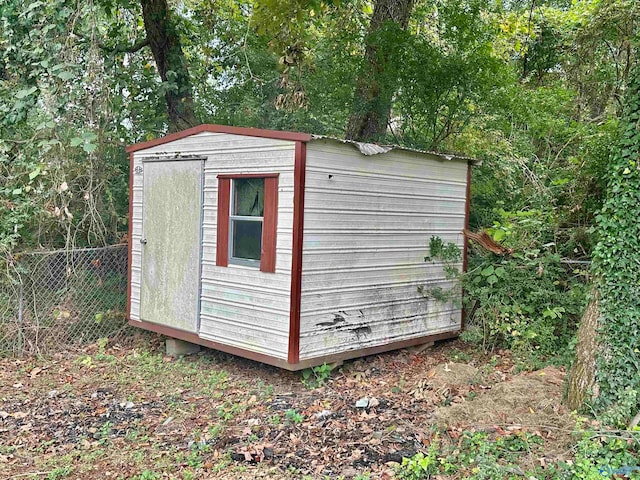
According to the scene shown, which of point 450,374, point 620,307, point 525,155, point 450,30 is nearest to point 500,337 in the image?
point 450,374

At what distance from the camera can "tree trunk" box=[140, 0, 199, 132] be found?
9656 mm

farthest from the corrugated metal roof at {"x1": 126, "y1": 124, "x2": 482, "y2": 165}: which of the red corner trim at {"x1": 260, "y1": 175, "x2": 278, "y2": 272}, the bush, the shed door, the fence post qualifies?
the fence post

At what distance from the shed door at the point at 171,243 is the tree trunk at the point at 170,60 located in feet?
10.1

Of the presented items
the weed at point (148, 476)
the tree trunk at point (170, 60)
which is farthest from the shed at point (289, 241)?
the tree trunk at point (170, 60)

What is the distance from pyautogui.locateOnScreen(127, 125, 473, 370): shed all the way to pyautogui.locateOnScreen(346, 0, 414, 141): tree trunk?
2326mm

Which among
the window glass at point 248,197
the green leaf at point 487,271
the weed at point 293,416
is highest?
the window glass at point 248,197

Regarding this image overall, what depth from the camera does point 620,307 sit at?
4.58 metres

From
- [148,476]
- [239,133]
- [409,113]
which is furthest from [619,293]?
[409,113]

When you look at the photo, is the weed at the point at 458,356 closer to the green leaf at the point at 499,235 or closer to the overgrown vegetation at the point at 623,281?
the green leaf at the point at 499,235

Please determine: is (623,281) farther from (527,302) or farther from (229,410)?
(229,410)

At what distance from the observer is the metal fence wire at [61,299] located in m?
7.13

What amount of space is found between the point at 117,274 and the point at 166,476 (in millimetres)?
4409

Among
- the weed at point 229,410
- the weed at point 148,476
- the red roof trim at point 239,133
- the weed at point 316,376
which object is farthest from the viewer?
the weed at point 316,376

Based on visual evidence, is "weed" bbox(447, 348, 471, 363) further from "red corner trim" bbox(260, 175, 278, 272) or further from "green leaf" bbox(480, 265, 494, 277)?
"red corner trim" bbox(260, 175, 278, 272)
